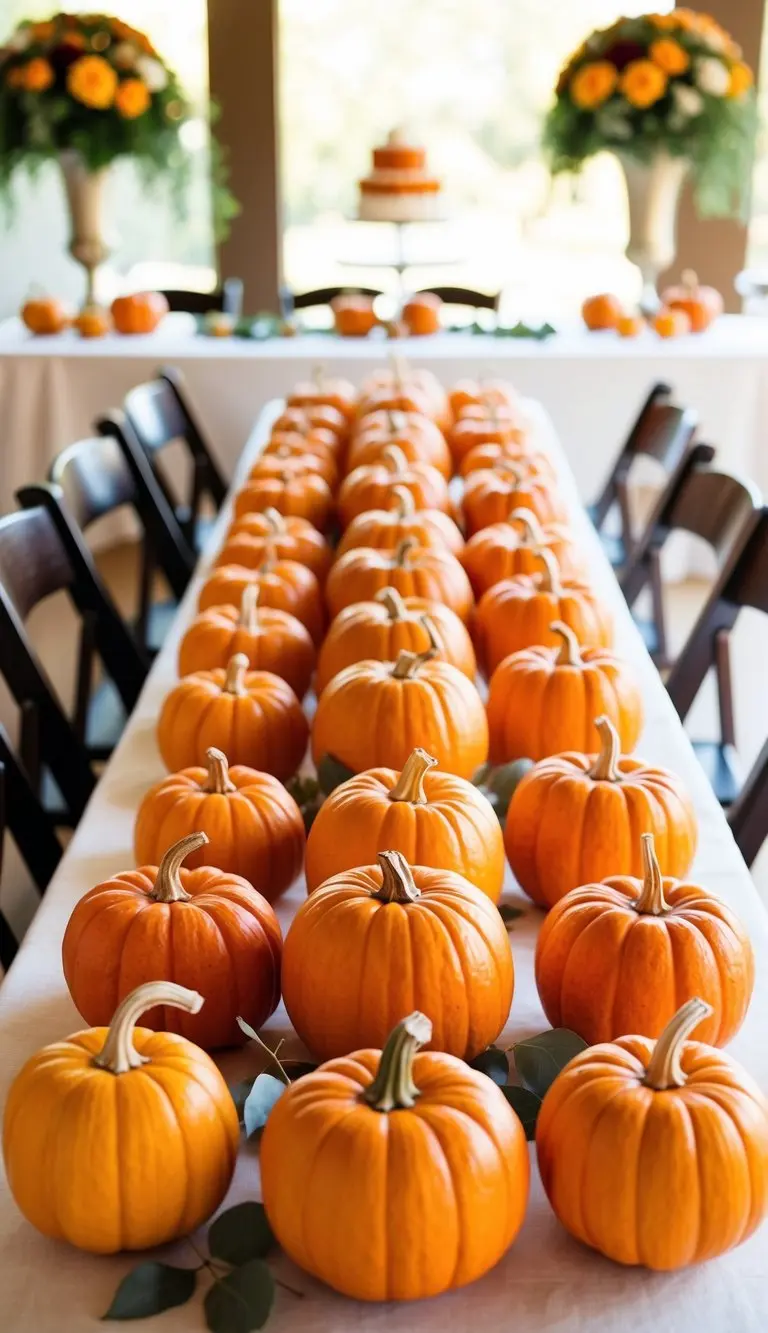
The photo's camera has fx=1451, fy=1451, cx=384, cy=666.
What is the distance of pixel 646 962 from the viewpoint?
94 cm

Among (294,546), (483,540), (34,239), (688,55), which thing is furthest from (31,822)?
(34,239)

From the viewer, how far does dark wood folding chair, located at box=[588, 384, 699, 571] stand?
2770 millimetres

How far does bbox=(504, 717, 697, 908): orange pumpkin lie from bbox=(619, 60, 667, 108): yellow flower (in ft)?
10.7

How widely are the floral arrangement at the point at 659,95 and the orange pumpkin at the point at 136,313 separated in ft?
4.19

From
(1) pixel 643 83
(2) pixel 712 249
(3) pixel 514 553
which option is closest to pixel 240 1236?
(3) pixel 514 553

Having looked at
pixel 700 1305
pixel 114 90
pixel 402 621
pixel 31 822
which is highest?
pixel 114 90

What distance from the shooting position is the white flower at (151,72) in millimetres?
4094

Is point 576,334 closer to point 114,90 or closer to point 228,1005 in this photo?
point 114,90

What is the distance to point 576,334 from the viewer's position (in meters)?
4.16

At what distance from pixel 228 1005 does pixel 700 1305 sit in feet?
1.17

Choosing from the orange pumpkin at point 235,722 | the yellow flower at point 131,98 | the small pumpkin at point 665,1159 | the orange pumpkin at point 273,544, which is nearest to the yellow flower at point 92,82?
the yellow flower at point 131,98

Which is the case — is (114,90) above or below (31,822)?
above

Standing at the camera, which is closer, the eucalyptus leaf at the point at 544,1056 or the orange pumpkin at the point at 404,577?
the eucalyptus leaf at the point at 544,1056

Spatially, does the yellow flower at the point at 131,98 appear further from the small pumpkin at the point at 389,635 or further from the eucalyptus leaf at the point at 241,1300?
the eucalyptus leaf at the point at 241,1300
